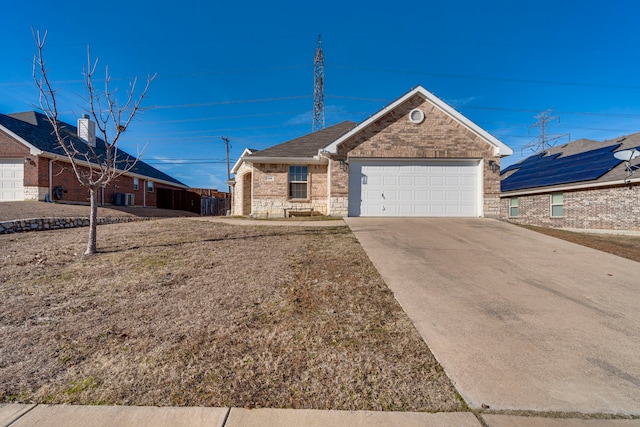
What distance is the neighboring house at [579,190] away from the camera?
13.4m

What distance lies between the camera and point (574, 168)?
16.7 metres

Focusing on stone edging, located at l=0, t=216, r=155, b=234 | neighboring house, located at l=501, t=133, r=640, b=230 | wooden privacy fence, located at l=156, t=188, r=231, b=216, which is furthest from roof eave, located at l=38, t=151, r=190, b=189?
neighboring house, located at l=501, t=133, r=640, b=230

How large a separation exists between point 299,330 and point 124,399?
1560 mm

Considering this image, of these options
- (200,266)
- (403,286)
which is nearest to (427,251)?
(403,286)

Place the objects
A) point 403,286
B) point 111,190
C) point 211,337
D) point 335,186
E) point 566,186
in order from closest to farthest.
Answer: point 211,337 → point 403,286 → point 335,186 → point 566,186 → point 111,190

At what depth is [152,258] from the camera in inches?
225

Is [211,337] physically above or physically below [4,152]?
below

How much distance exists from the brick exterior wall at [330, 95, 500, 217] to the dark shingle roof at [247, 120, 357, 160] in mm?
1981

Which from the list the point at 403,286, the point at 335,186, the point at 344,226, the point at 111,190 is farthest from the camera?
the point at 111,190

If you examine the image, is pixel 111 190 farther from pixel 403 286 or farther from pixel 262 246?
pixel 403 286

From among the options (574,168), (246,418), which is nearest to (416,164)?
(246,418)

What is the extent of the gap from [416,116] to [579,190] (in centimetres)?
1045

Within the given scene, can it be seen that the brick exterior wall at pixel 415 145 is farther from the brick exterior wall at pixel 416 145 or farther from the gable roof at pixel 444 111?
the gable roof at pixel 444 111

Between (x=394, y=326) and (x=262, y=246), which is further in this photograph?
(x=262, y=246)
